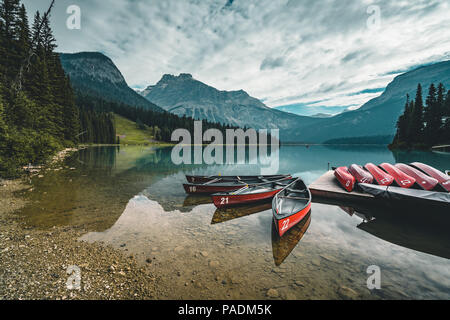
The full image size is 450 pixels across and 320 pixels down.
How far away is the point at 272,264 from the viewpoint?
7547 millimetres

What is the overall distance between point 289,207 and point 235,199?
4.07 meters

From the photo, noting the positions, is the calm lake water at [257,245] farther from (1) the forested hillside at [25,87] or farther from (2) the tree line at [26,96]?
(1) the forested hillside at [25,87]

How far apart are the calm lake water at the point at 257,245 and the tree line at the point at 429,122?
259 ft

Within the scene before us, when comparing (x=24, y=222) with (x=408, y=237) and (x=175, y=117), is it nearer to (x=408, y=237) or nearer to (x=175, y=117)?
(x=408, y=237)

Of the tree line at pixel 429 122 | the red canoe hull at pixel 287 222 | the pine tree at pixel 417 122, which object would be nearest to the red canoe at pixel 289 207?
the red canoe hull at pixel 287 222

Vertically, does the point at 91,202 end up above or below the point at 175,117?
below

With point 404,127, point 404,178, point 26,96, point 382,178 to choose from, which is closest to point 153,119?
point 26,96

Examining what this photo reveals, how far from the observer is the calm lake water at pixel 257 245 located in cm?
632

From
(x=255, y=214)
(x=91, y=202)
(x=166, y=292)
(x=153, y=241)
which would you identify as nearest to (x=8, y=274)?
(x=153, y=241)

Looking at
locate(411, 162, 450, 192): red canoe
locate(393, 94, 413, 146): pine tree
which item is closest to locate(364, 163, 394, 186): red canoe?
locate(411, 162, 450, 192): red canoe

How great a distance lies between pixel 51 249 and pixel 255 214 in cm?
1111

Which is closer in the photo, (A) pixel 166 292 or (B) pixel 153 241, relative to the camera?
(A) pixel 166 292

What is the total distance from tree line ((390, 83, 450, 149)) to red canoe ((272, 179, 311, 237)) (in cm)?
7953

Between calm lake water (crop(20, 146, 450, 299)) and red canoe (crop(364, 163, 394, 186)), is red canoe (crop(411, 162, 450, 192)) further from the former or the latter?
calm lake water (crop(20, 146, 450, 299))
